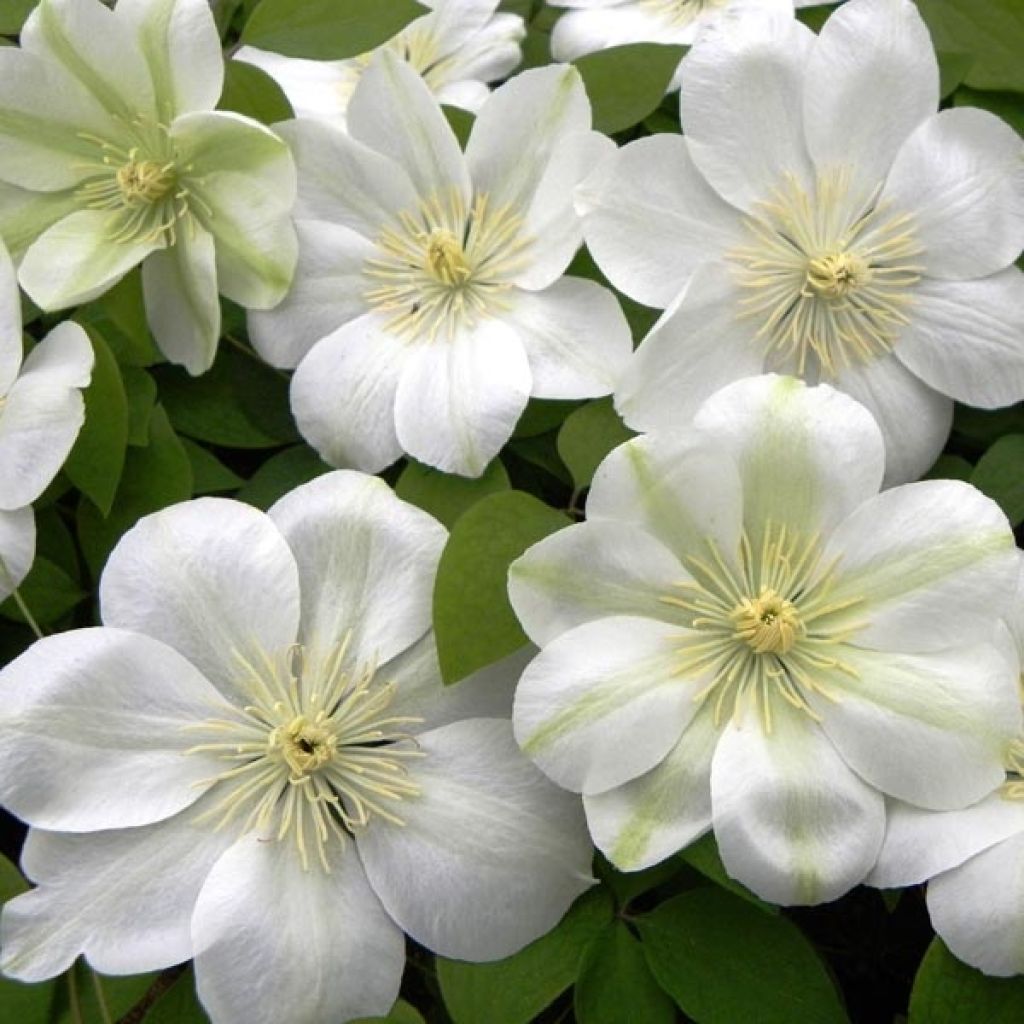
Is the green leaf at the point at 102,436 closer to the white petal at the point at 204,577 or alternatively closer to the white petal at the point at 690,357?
the white petal at the point at 204,577

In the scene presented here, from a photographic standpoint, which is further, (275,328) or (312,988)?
(275,328)

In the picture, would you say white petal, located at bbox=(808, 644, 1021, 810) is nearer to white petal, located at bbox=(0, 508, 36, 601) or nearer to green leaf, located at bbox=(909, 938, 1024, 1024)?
green leaf, located at bbox=(909, 938, 1024, 1024)

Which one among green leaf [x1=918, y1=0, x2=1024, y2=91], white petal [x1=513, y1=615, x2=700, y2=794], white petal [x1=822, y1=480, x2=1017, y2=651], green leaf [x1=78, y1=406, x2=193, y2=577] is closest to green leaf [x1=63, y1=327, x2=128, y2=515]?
green leaf [x1=78, y1=406, x2=193, y2=577]

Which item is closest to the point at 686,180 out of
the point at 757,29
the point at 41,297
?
the point at 757,29

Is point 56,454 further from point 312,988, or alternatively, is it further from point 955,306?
point 955,306

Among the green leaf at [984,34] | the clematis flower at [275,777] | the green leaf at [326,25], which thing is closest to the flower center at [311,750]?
the clematis flower at [275,777]

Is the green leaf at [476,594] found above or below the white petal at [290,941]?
above
